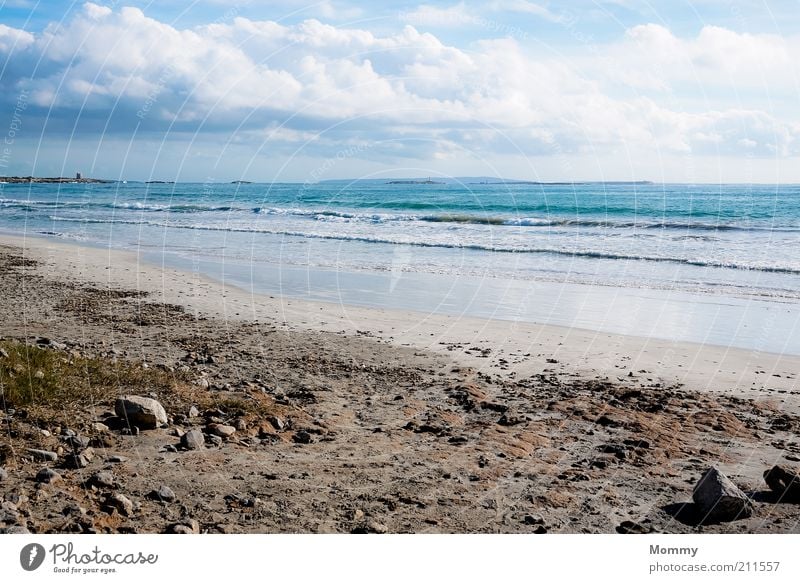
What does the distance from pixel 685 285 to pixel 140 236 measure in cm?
2950

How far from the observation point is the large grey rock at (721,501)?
6672 millimetres

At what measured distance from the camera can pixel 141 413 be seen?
801cm

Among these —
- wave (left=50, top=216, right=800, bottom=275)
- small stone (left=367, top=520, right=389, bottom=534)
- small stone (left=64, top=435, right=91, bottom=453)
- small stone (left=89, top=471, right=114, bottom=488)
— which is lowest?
small stone (left=367, top=520, right=389, bottom=534)

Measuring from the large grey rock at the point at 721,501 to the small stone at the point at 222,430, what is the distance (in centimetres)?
496

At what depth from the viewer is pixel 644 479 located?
7566mm

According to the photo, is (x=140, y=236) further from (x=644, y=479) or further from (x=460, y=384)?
(x=644, y=479)

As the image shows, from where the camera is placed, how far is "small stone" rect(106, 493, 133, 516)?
6.16 meters

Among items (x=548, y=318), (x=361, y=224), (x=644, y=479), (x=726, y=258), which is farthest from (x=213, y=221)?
Result: (x=644, y=479)

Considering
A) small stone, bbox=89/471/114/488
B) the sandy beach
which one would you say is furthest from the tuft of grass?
small stone, bbox=89/471/114/488

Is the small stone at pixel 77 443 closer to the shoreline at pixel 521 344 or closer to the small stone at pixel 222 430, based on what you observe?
the small stone at pixel 222 430

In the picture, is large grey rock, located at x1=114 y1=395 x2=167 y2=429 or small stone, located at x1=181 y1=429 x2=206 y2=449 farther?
large grey rock, located at x1=114 y1=395 x2=167 y2=429

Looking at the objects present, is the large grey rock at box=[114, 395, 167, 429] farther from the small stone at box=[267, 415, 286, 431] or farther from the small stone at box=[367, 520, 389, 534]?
the small stone at box=[367, 520, 389, 534]

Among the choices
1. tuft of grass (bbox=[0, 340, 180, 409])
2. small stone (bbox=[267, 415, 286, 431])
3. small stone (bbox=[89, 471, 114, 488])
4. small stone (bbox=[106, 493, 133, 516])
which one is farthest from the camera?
small stone (bbox=[267, 415, 286, 431])

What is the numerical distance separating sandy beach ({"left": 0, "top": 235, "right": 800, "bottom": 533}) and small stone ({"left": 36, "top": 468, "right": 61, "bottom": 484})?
66 millimetres
